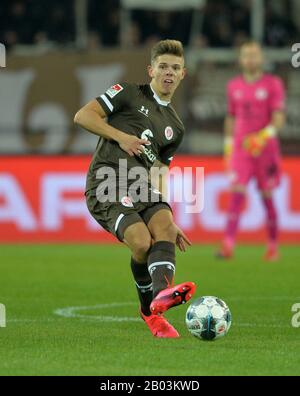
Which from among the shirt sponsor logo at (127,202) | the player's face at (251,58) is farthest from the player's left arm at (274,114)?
the shirt sponsor logo at (127,202)

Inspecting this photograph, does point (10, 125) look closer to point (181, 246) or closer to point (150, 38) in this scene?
point (150, 38)

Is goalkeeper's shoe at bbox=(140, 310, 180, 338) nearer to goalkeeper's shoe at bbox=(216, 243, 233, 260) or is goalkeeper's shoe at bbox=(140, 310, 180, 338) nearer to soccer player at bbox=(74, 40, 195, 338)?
soccer player at bbox=(74, 40, 195, 338)

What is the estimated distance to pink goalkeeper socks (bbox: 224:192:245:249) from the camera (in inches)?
555

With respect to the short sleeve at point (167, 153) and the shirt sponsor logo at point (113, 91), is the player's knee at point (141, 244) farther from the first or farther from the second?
the shirt sponsor logo at point (113, 91)

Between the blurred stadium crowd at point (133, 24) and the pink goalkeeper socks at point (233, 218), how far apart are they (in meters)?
4.72

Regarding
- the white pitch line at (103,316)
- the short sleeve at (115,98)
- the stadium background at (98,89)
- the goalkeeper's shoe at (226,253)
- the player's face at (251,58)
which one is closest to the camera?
the short sleeve at (115,98)

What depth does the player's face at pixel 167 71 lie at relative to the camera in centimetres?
773

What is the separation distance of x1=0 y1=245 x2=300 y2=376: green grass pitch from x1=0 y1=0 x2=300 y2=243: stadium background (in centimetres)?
117

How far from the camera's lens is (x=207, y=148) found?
16828 millimetres

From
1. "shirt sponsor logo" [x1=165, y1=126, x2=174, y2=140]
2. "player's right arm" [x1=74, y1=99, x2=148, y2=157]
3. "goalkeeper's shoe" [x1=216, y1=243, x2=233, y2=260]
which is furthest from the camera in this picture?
"goalkeeper's shoe" [x1=216, y1=243, x2=233, y2=260]

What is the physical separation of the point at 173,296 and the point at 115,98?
1.60 metres

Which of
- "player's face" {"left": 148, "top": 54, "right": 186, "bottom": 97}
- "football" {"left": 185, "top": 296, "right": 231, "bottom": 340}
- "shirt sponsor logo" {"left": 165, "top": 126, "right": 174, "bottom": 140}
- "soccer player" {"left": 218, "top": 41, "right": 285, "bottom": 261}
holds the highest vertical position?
"soccer player" {"left": 218, "top": 41, "right": 285, "bottom": 261}

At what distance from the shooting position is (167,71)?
7742mm

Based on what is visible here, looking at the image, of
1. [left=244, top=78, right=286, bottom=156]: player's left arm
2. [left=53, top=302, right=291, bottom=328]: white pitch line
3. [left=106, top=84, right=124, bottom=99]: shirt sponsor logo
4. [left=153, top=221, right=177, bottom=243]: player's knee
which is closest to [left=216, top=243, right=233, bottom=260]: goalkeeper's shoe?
[left=244, top=78, right=286, bottom=156]: player's left arm
